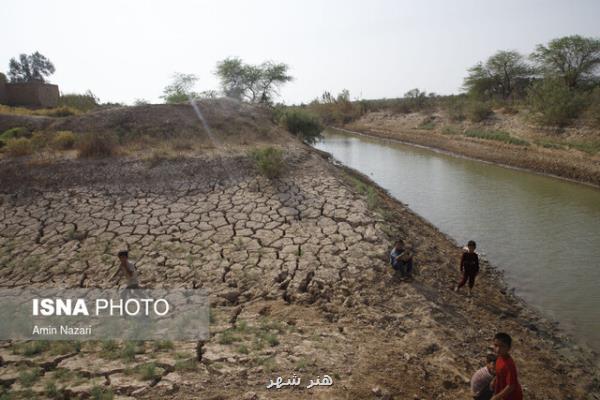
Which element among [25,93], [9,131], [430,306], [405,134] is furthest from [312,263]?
[405,134]

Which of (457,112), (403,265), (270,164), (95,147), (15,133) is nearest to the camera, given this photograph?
(403,265)

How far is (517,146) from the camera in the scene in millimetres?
17234

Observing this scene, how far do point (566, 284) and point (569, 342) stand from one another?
1884 mm

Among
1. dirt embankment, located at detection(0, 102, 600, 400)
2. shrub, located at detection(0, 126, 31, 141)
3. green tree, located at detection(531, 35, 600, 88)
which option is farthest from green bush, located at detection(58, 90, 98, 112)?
green tree, located at detection(531, 35, 600, 88)

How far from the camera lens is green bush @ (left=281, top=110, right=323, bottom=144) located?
15.7m

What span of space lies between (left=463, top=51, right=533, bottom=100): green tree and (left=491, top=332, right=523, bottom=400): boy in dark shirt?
32788 mm

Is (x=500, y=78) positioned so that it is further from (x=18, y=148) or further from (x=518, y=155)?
(x=18, y=148)

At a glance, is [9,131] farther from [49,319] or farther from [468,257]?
[468,257]

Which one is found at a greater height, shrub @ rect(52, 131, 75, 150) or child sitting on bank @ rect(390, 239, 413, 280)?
shrub @ rect(52, 131, 75, 150)

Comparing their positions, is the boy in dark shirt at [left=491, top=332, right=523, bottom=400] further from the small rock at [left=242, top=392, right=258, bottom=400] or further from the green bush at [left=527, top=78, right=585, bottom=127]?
the green bush at [left=527, top=78, right=585, bottom=127]

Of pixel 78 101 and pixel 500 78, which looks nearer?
pixel 78 101

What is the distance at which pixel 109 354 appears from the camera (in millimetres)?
3695

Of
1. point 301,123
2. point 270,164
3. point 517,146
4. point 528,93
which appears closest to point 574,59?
point 528,93

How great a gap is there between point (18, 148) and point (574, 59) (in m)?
29.9
